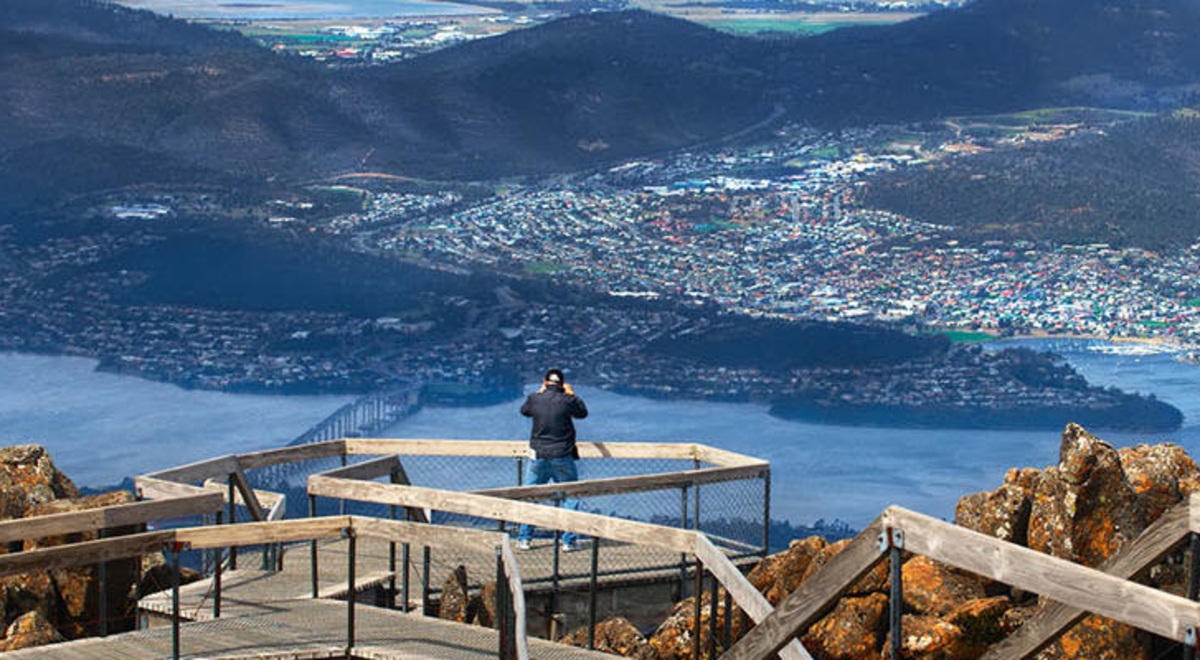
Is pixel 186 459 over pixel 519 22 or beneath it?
beneath

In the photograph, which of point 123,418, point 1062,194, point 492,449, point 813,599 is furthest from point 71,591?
point 1062,194

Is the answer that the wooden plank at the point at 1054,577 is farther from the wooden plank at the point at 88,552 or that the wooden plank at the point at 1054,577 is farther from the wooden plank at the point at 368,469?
the wooden plank at the point at 368,469

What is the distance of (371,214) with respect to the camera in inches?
3686

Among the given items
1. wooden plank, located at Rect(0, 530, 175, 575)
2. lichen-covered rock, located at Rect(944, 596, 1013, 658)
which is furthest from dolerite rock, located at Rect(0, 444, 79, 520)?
lichen-covered rock, located at Rect(944, 596, 1013, 658)

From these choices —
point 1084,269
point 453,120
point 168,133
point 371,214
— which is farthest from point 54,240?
point 1084,269

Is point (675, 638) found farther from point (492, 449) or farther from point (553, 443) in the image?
point (492, 449)

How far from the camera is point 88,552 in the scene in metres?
10.2

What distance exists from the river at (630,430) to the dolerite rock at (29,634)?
187 feet

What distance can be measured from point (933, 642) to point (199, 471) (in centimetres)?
625

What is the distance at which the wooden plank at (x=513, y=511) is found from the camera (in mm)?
10820

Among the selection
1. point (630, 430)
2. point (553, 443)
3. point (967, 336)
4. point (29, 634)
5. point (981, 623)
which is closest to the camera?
point (981, 623)

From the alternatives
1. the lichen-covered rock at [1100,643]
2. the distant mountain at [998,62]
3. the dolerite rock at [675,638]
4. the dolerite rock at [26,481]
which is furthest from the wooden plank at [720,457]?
the distant mountain at [998,62]

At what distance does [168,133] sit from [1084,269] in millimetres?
45285

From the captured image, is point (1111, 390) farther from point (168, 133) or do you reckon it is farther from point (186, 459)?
point (168, 133)
